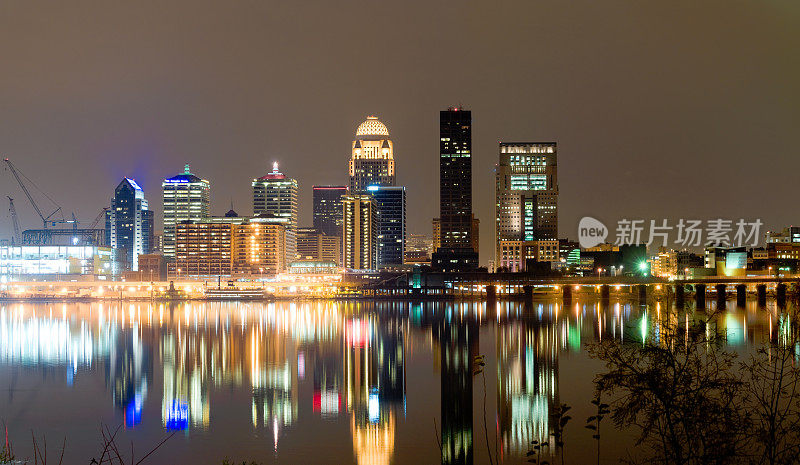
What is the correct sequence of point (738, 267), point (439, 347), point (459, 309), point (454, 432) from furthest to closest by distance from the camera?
point (738, 267) < point (459, 309) < point (439, 347) < point (454, 432)

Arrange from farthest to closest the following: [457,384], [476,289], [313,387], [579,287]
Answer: [476,289]
[579,287]
[457,384]
[313,387]

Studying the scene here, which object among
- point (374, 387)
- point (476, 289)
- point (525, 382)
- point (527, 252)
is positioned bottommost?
point (476, 289)

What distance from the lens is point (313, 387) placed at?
3934cm

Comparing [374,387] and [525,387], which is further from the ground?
[525,387]

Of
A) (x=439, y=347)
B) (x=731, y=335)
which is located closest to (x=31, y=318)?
(x=439, y=347)

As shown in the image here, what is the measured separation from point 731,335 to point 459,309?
43180mm

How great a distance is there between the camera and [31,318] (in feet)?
282

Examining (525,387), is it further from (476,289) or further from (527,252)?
(527,252)

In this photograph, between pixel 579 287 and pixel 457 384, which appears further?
pixel 579 287

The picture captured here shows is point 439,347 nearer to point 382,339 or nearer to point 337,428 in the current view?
point 382,339

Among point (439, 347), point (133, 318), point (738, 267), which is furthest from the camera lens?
point (738, 267)

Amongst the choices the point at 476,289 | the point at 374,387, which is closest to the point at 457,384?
the point at 374,387

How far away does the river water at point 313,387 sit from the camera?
28031mm

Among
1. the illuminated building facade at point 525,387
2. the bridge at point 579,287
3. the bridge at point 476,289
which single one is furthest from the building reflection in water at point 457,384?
the bridge at point 476,289
